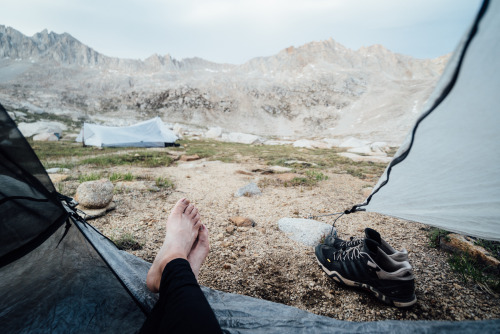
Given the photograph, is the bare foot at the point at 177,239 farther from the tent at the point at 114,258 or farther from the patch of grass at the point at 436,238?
the patch of grass at the point at 436,238

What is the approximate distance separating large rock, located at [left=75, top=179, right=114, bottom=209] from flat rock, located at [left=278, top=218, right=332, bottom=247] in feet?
7.13

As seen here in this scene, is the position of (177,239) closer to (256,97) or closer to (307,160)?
(307,160)

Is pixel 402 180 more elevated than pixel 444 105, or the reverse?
pixel 444 105

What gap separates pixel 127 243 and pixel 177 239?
81 centimetres

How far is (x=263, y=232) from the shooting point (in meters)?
2.40

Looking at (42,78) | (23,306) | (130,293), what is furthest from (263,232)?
(42,78)

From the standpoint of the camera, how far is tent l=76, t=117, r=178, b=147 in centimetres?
996

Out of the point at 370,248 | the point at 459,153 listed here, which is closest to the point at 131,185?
the point at 370,248

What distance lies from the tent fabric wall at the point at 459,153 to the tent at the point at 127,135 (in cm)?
1128

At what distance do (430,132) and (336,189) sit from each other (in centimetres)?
335

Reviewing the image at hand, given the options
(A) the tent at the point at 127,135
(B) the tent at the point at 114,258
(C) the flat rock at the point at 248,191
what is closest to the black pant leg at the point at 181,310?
(B) the tent at the point at 114,258

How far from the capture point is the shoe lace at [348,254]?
4.94 feet

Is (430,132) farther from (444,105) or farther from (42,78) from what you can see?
(42,78)

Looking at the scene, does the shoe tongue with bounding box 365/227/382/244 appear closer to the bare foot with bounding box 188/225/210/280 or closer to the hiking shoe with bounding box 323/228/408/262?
the hiking shoe with bounding box 323/228/408/262
